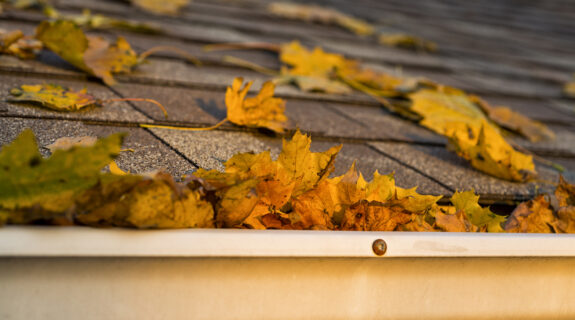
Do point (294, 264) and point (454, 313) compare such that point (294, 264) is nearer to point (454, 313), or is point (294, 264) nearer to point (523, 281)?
point (454, 313)

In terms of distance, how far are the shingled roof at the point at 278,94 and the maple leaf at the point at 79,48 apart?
34 millimetres

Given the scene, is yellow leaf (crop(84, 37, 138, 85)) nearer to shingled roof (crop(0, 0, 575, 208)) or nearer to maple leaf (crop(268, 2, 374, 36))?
shingled roof (crop(0, 0, 575, 208))

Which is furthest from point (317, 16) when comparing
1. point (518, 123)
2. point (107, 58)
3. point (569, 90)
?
point (107, 58)

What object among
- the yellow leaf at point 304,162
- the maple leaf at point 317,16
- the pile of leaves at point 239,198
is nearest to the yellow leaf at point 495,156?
the pile of leaves at point 239,198

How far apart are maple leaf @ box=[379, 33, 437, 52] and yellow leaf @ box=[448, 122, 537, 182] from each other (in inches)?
64.1

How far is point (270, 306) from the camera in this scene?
73cm

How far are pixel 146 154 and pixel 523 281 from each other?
0.66 meters

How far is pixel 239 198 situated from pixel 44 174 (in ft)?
0.79

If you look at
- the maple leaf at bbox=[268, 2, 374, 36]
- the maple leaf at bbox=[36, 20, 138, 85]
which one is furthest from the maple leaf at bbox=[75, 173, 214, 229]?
the maple leaf at bbox=[268, 2, 374, 36]

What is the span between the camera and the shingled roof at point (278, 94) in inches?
42.1

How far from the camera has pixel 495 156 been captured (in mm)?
1288

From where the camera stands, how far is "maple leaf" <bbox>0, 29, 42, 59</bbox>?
51.8 inches

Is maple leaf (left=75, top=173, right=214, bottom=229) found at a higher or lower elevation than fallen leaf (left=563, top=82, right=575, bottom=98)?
higher

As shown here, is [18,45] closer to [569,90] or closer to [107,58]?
[107,58]
